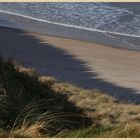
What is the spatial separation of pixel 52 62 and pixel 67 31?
677cm

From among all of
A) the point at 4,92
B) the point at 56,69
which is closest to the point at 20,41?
the point at 56,69

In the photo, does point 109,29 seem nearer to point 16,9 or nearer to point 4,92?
point 16,9

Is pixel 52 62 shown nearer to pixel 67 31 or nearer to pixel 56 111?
pixel 67 31

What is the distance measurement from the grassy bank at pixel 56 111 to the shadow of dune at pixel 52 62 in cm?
113

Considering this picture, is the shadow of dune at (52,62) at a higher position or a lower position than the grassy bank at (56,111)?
lower

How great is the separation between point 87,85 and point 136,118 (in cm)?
390

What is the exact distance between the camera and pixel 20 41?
19203 millimetres

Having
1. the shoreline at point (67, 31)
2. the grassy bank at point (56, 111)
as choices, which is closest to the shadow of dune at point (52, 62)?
the grassy bank at point (56, 111)

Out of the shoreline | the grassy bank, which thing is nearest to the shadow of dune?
the grassy bank

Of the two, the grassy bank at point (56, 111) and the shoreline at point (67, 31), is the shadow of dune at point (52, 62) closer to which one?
the grassy bank at point (56, 111)

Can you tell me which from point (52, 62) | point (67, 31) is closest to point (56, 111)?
point (52, 62)

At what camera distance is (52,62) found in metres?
16.1

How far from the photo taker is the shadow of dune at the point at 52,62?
41.3 feet

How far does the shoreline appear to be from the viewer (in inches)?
823
